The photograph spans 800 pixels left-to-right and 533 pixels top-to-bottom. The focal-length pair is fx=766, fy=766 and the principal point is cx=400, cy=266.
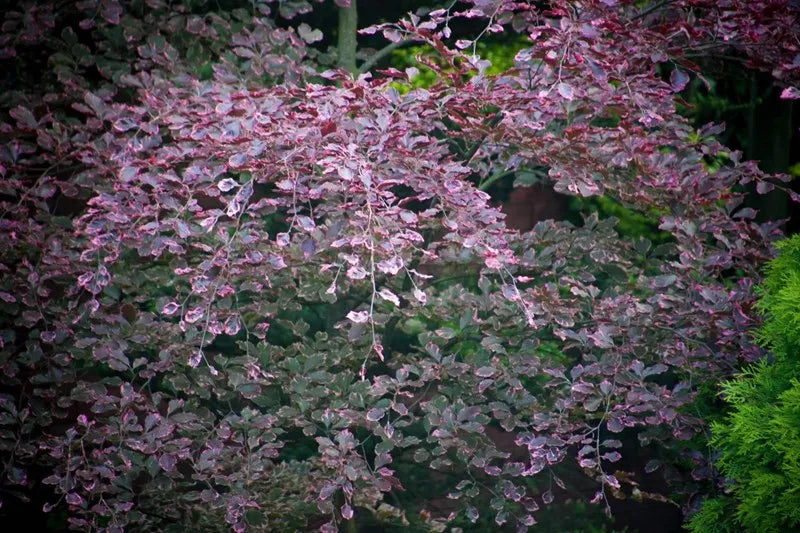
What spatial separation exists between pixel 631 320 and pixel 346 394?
1.09 metres

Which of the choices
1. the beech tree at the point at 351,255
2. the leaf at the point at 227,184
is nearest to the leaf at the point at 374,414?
the beech tree at the point at 351,255

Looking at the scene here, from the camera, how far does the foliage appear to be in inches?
83.1

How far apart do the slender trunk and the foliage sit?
214 cm

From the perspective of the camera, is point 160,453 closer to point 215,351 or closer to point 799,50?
point 215,351

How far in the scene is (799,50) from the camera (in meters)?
2.68

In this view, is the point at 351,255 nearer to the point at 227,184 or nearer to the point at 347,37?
the point at 227,184

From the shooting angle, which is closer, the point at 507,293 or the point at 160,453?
the point at 507,293

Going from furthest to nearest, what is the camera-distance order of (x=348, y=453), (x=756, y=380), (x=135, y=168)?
1. (x=348, y=453)
2. (x=135, y=168)
3. (x=756, y=380)

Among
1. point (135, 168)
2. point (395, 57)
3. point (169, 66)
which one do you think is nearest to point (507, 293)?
point (135, 168)

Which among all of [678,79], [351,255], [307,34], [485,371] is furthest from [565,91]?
[307,34]

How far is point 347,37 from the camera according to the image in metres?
3.65

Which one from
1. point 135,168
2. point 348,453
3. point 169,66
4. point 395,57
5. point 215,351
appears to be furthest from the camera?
point 395,57

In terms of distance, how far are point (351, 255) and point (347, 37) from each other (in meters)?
1.57

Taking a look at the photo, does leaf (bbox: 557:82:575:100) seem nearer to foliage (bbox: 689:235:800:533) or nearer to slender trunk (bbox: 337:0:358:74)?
foliage (bbox: 689:235:800:533)
